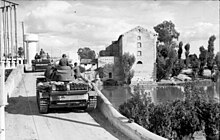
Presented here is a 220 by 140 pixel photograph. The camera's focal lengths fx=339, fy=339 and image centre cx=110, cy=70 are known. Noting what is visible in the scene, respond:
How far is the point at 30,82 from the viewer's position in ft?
71.9

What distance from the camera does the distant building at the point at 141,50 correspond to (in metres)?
68.9

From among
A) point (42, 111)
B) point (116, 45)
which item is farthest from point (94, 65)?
point (42, 111)

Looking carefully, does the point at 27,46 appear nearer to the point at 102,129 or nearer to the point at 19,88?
the point at 19,88

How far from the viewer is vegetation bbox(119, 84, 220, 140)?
50.7 ft

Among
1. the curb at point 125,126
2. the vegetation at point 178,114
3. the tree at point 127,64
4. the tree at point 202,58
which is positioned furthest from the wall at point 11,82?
the tree at point 202,58

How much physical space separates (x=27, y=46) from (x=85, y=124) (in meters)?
27.7

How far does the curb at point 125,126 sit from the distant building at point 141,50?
57391 mm

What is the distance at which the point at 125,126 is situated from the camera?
862cm

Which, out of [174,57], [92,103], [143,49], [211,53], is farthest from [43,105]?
[211,53]

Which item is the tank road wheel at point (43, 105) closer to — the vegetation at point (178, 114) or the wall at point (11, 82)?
the wall at point (11, 82)

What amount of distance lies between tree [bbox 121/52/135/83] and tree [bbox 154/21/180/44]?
593 inches

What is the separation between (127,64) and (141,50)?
442 cm

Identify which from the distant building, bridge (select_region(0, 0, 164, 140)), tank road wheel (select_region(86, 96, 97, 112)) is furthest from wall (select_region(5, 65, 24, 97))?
the distant building

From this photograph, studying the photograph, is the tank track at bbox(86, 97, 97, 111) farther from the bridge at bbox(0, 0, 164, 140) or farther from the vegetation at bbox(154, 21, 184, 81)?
the vegetation at bbox(154, 21, 184, 81)
